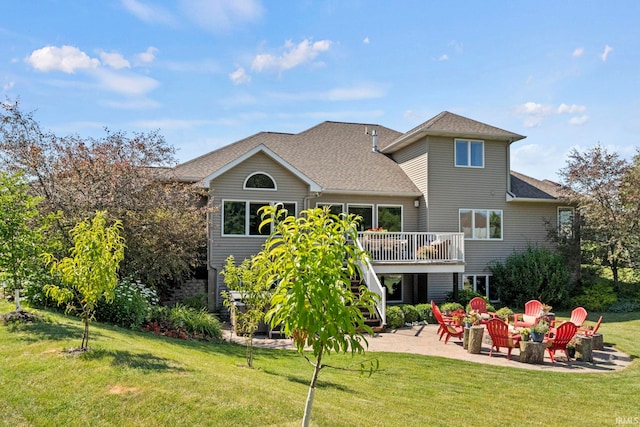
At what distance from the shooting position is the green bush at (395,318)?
47.2ft

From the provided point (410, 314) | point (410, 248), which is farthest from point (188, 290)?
point (410, 248)

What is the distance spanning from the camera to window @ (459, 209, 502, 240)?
19734mm

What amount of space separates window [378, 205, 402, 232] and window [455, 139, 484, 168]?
3352 mm

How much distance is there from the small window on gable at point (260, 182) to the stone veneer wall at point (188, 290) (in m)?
3.99

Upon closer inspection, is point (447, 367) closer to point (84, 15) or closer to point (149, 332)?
point (149, 332)

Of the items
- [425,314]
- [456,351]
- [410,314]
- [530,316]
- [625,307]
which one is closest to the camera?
[456,351]

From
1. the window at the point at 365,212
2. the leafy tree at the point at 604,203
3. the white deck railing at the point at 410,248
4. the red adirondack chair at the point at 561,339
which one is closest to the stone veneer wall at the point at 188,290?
the white deck railing at the point at 410,248

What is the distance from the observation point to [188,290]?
55.6 feet

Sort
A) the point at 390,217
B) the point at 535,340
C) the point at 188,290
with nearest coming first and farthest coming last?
1. the point at 535,340
2. the point at 188,290
3. the point at 390,217

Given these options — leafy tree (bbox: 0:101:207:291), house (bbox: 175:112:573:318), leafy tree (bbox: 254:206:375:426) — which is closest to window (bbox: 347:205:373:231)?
house (bbox: 175:112:573:318)

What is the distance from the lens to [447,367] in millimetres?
9758

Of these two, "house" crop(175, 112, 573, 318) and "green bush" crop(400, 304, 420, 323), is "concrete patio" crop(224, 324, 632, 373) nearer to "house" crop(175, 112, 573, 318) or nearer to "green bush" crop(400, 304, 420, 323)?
"green bush" crop(400, 304, 420, 323)

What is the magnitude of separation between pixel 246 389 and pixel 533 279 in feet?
51.5

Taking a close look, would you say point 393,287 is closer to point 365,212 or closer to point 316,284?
point 365,212
